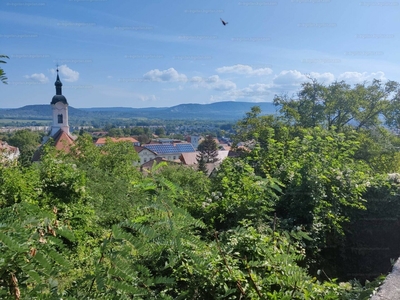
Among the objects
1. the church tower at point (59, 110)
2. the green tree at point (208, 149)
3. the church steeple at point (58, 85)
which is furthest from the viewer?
the green tree at point (208, 149)

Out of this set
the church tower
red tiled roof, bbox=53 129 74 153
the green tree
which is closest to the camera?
red tiled roof, bbox=53 129 74 153

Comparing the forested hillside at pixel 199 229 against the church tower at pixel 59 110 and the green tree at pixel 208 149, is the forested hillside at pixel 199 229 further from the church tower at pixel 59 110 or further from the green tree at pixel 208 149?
the green tree at pixel 208 149

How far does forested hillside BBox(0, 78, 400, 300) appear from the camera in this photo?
155cm

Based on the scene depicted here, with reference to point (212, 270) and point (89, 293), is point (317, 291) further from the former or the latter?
point (89, 293)

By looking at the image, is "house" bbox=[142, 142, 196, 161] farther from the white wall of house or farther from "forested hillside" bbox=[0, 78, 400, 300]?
"forested hillside" bbox=[0, 78, 400, 300]

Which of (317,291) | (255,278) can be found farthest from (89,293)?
(317,291)

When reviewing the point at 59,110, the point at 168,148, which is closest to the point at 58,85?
the point at 59,110

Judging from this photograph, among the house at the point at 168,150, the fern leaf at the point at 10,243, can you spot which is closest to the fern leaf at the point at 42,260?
Answer: the fern leaf at the point at 10,243

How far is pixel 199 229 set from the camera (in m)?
4.18

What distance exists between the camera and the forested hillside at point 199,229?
155 centimetres

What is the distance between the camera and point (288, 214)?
4875 mm

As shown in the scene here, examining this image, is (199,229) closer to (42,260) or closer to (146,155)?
(42,260)

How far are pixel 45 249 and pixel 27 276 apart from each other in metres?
0.14

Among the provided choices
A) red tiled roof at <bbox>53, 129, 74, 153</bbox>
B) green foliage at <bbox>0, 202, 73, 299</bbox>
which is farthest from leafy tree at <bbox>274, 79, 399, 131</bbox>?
green foliage at <bbox>0, 202, 73, 299</bbox>
